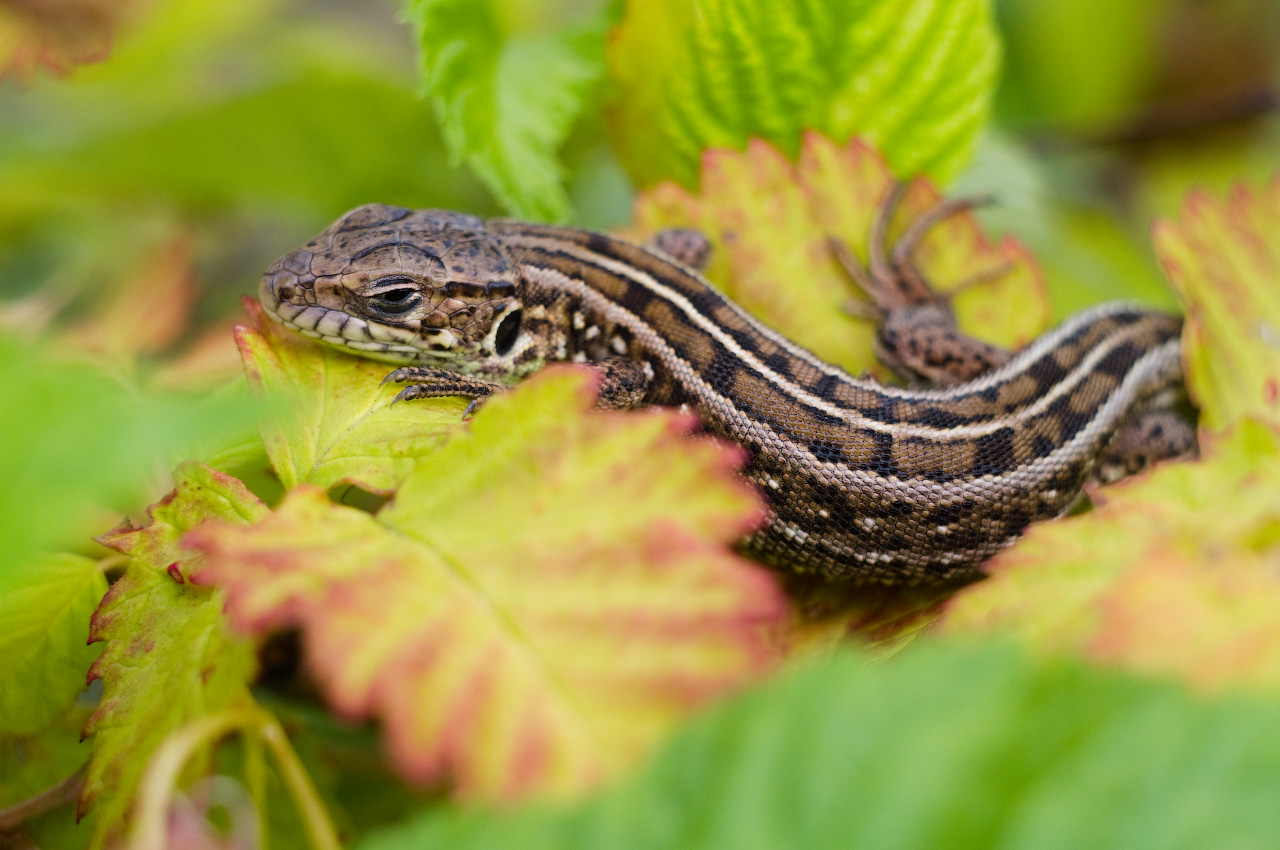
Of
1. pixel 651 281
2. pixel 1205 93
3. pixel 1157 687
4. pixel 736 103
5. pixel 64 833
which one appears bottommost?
pixel 64 833

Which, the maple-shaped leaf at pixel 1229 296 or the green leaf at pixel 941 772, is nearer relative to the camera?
the green leaf at pixel 941 772

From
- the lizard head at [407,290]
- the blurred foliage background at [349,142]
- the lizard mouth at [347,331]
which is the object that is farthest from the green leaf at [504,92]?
the lizard mouth at [347,331]

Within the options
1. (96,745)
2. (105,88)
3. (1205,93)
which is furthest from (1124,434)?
(105,88)

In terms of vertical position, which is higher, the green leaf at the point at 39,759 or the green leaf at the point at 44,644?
the green leaf at the point at 44,644

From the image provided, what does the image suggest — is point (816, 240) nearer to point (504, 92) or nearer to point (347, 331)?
point (504, 92)

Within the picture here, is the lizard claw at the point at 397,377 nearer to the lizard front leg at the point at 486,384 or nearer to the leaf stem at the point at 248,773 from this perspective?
the lizard front leg at the point at 486,384

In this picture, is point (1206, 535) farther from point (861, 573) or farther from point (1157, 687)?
point (861, 573)
